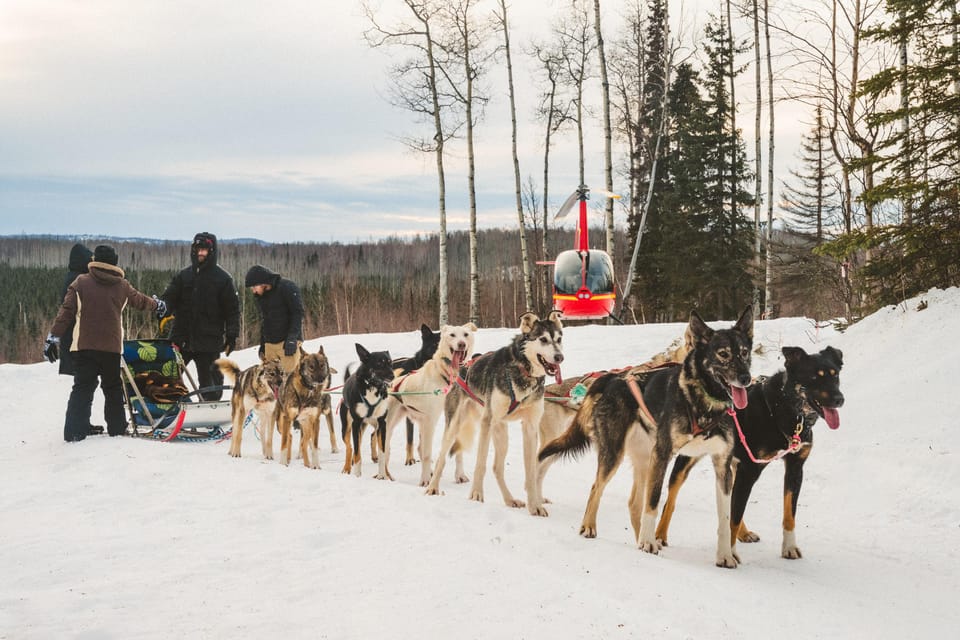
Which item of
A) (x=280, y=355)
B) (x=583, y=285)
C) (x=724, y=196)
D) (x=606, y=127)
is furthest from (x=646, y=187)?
(x=280, y=355)

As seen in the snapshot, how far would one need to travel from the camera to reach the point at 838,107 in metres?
11.1

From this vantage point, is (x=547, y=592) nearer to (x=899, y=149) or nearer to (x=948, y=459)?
(x=948, y=459)

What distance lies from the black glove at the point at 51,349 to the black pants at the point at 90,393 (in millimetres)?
757

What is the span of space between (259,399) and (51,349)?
2905 millimetres

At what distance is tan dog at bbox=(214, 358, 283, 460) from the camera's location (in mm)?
7645

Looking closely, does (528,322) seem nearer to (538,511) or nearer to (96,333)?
(538,511)

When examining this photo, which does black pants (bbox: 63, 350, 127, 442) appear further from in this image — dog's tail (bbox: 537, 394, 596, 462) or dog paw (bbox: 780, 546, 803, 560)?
dog paw (bbox: 780, 546, 803, 560)

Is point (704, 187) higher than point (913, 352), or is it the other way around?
point (704, 187)

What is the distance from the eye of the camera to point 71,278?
9258 mm

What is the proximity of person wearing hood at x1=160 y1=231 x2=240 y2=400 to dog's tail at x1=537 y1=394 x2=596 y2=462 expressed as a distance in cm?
460

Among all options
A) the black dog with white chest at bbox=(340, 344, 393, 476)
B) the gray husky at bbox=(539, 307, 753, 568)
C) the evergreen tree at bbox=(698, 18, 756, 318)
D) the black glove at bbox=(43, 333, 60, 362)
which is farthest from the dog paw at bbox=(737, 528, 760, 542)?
the evergreen tree at bbox=(698, 18, 756, 318)

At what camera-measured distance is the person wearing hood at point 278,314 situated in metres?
8.12

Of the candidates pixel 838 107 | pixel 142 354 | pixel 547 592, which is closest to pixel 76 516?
pixel 547 592

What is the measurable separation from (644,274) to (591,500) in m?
24.4
